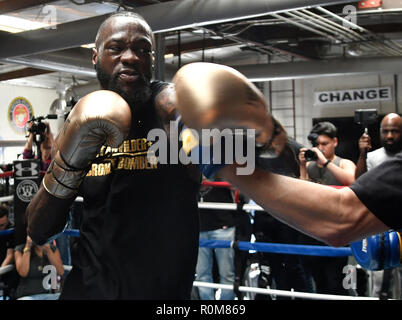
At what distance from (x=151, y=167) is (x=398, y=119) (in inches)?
102

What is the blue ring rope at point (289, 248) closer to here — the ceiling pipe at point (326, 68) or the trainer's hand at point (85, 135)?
the trainer's hand at point (85, 135)

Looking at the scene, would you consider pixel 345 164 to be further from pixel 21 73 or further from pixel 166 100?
pixel 21 73

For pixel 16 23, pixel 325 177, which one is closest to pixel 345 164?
pixel 325 177

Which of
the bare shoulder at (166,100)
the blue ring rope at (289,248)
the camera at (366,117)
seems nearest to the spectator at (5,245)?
the blue ring rope at (289,248)

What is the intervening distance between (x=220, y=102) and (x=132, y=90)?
1.73 ft

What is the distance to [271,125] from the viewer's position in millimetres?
767

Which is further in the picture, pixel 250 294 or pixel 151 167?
pixel 250 294

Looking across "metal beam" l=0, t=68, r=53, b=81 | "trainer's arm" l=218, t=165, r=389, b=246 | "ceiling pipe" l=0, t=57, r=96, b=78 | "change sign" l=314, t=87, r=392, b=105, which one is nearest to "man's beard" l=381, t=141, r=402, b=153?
"trainer's arm" l=218, t=165, r=389, b=246

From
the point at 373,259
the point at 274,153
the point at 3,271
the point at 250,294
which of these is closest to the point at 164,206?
the point at 274,153

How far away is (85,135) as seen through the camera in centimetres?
103

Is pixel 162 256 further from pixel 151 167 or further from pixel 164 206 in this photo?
pixel 151 167

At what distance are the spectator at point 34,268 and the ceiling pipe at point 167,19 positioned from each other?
1702mm

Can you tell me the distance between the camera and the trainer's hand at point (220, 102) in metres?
0.69

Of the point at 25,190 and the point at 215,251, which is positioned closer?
the point at 25,190
